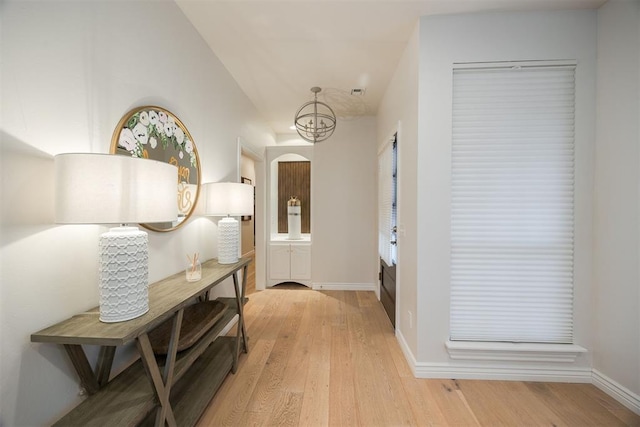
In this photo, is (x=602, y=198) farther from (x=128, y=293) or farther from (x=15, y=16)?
(x=15, y=16)

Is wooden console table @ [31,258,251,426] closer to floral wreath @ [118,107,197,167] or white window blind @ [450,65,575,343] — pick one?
floral wreath @ [118,107,197,167]

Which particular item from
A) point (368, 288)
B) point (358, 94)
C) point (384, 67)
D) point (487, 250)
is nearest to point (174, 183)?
point (487, 250)

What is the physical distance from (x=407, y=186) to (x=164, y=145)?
1831 mm

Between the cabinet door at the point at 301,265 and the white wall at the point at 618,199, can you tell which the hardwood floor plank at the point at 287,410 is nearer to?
the white wall at the point at 618,199

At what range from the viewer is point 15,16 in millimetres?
892

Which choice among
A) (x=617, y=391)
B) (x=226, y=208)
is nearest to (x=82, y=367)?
(x=226, y=208)

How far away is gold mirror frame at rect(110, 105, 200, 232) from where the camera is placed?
1339 millimetres

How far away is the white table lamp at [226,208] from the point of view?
1954 mm

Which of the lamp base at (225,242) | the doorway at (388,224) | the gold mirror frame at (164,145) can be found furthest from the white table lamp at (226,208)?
the doorway at (388,224)

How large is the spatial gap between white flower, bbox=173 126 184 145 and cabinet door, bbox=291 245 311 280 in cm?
256

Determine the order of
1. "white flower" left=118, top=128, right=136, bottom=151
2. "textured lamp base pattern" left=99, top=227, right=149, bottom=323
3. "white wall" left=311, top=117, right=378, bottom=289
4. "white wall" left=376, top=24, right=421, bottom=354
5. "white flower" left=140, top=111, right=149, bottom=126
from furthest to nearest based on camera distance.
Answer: "white wall" left=311, top=117, right=378, bottom=289 < "white wall" left=376, top=24, right=421, bottom=354 < "white flower" left=140, top=111, right=149, bottom=126 < "white flower" left=118, top=128, right=136, bottom=151 < "textured lamp base pattern" left=99, top=227, right=149, bottom=323

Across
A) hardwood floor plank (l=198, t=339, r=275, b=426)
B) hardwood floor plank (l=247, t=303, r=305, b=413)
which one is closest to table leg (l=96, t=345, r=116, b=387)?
hardwood floor plank (l=198, t=339, r=275, b=426)

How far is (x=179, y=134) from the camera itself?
1.76 metres

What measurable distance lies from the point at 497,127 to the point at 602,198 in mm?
845
